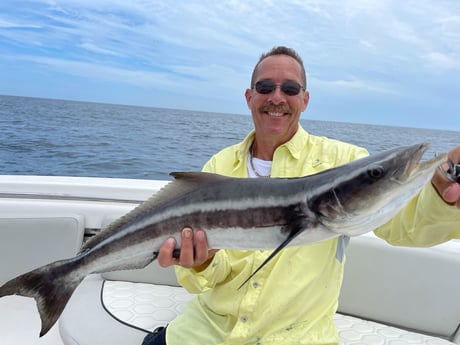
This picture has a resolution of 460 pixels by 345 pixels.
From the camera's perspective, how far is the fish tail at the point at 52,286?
6.79ft

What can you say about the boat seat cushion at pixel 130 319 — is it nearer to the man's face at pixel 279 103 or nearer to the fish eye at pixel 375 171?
the man's face at pixel 279 103

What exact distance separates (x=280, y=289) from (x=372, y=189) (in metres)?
0.93

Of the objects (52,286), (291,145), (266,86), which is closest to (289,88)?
(266,86)

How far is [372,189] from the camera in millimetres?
1514

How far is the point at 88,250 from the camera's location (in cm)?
211

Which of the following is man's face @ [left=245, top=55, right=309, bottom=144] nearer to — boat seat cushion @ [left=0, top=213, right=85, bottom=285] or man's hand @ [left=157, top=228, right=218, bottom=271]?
man's hand @ [left=157, top=228, right=218, bottom=271]

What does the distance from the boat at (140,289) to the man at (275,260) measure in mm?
736

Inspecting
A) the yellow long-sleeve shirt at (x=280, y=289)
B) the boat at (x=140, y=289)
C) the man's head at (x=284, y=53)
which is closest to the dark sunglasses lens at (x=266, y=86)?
the man's head at (x=284, y=53)

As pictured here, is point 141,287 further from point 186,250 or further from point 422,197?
point 422,197

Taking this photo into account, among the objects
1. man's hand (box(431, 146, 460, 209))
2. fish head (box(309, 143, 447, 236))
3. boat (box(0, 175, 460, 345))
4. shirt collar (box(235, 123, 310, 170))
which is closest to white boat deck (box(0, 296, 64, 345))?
boat (box(0, 175, 460, 345))

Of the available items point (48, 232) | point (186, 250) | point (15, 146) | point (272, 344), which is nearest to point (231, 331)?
point (272, 344)

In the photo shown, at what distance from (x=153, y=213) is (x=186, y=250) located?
0.78 feet

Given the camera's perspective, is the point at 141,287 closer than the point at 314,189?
No

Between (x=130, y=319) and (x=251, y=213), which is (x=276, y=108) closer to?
(x=251, y=213)
